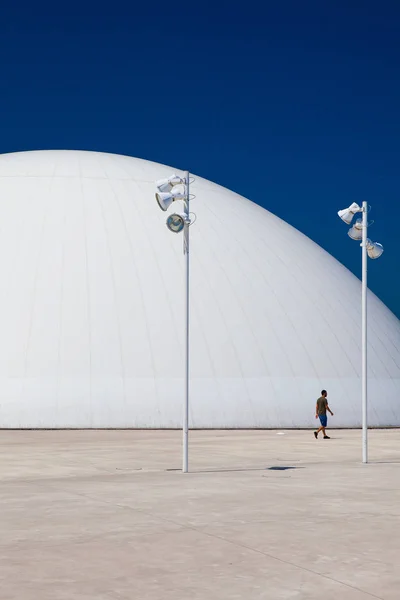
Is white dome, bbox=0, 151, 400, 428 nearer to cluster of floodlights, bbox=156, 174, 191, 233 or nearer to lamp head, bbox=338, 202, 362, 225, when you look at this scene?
lamp head, bbox=338, 202, 362, 225

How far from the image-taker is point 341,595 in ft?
25.0

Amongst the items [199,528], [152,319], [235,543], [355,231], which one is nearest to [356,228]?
Result: [355,231]

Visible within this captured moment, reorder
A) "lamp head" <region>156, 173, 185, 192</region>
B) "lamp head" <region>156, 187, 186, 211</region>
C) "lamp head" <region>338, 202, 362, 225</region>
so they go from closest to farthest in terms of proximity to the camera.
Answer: "lamp head" <region>156, 187, 186, 211</region> < "lamp head" <region>156, 173, 185, 192</region> < "lamp head" <region>338, 202, 362, 225</region>

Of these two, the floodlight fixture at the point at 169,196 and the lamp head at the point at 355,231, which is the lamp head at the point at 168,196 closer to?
the floodlight fixture at the point at 169,196

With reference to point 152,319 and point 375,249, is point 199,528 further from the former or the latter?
point 152,319

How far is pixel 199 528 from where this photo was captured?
428 inches

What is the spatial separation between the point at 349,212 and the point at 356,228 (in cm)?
49

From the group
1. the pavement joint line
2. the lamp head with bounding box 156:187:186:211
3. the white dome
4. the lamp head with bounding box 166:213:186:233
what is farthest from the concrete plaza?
the white dome

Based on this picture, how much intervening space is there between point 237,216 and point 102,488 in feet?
85.8

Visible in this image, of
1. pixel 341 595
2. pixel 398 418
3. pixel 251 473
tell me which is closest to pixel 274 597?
pixel 341 595

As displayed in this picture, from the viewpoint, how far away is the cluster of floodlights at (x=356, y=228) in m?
21.0

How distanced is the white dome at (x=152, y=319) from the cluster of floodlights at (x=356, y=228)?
12.6 m

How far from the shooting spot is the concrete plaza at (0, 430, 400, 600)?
799cm

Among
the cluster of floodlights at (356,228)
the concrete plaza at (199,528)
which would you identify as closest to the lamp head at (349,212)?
the cluster of floodlights at (356,228)
